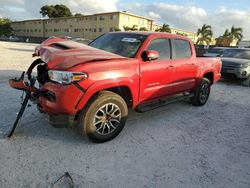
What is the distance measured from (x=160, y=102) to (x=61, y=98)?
2.19 meters

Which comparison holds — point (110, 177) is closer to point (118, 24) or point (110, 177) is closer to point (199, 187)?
point (199, 187)

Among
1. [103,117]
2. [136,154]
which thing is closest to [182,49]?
[103,117]

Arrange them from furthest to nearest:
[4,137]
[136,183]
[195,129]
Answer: [195,129]
[4,137]
[136,183]

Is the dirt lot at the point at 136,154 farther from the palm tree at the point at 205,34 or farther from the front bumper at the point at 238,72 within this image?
the palm tree at the point at 205,34

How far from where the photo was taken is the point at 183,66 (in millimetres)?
5309

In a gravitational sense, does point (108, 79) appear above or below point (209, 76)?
above

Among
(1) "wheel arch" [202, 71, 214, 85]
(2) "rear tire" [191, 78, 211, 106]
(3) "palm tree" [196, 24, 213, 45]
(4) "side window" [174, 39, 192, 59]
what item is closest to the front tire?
(4) "side window" [174, 39, 192, 59]

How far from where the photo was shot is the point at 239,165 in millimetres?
3480

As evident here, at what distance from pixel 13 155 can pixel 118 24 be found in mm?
52734

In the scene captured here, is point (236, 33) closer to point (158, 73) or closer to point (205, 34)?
point (205, 34)

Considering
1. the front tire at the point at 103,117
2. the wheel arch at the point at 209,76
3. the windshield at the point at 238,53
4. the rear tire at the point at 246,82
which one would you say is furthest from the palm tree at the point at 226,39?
the front tire at the point at 103,117

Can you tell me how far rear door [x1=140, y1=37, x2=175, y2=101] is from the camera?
4340 millimetres

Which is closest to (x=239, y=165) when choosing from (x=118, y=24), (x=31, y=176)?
(x=31, y=176)

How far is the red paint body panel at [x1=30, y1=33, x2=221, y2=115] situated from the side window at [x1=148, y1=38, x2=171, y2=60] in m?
0.10
